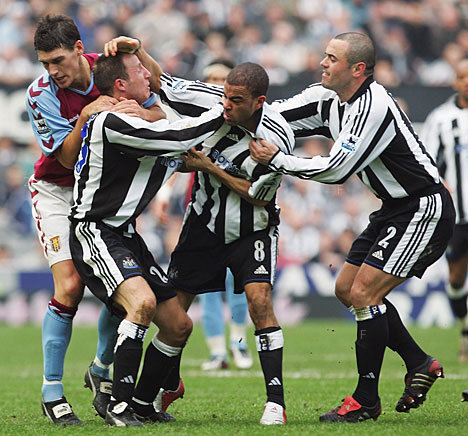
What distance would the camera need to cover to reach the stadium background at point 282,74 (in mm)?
14359

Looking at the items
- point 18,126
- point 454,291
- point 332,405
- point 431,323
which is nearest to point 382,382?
point 332,405

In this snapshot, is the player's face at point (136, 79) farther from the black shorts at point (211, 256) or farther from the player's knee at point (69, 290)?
the player's knee at point (69, 290)

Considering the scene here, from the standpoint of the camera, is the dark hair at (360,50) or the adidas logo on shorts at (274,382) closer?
the adidas logo on shorts at (274,382)

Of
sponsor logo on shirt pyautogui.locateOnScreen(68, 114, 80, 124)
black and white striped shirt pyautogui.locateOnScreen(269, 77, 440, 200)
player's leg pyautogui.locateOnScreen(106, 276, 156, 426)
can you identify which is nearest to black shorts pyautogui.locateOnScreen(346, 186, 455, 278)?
black and white striped shirt pyautogui.locateOnScreen(269, 77, 440, 200)

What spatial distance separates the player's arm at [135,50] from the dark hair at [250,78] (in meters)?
0.66

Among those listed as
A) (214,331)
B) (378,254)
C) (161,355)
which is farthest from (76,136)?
(214,331)

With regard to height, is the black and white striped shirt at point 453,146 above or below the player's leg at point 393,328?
above

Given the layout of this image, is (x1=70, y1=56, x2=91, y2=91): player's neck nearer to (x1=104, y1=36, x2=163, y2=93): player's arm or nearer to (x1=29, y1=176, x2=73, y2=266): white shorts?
(x1=104, y1=36, x2=163, y2=93): player's arm

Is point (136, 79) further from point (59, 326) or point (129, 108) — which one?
point (59, 326)

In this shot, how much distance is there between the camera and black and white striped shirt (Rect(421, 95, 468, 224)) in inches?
376

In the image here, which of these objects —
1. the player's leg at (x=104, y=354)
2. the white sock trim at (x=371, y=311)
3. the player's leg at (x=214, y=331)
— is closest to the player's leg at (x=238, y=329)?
the player's leg at (x=214, y=331)

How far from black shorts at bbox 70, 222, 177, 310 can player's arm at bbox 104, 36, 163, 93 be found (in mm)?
1027

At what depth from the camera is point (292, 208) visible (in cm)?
1611

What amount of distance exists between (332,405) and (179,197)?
961 cm
